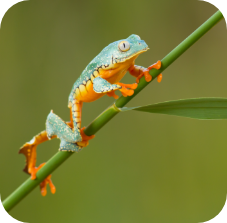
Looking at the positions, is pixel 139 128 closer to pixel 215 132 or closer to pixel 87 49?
pixel 215 132

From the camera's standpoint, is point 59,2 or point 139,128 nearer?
point 59,2

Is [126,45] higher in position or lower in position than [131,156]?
higher

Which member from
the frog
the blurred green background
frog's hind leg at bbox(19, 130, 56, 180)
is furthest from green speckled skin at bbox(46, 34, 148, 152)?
the blurred green background

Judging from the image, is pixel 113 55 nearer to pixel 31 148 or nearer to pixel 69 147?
pixel 69 147

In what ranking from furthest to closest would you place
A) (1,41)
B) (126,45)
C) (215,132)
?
1. (215,132)
2. (1,41)
3. (126,45)

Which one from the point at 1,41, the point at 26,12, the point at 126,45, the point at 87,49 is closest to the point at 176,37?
the point at 87,49

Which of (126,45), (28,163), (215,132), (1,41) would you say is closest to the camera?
(126,45)
